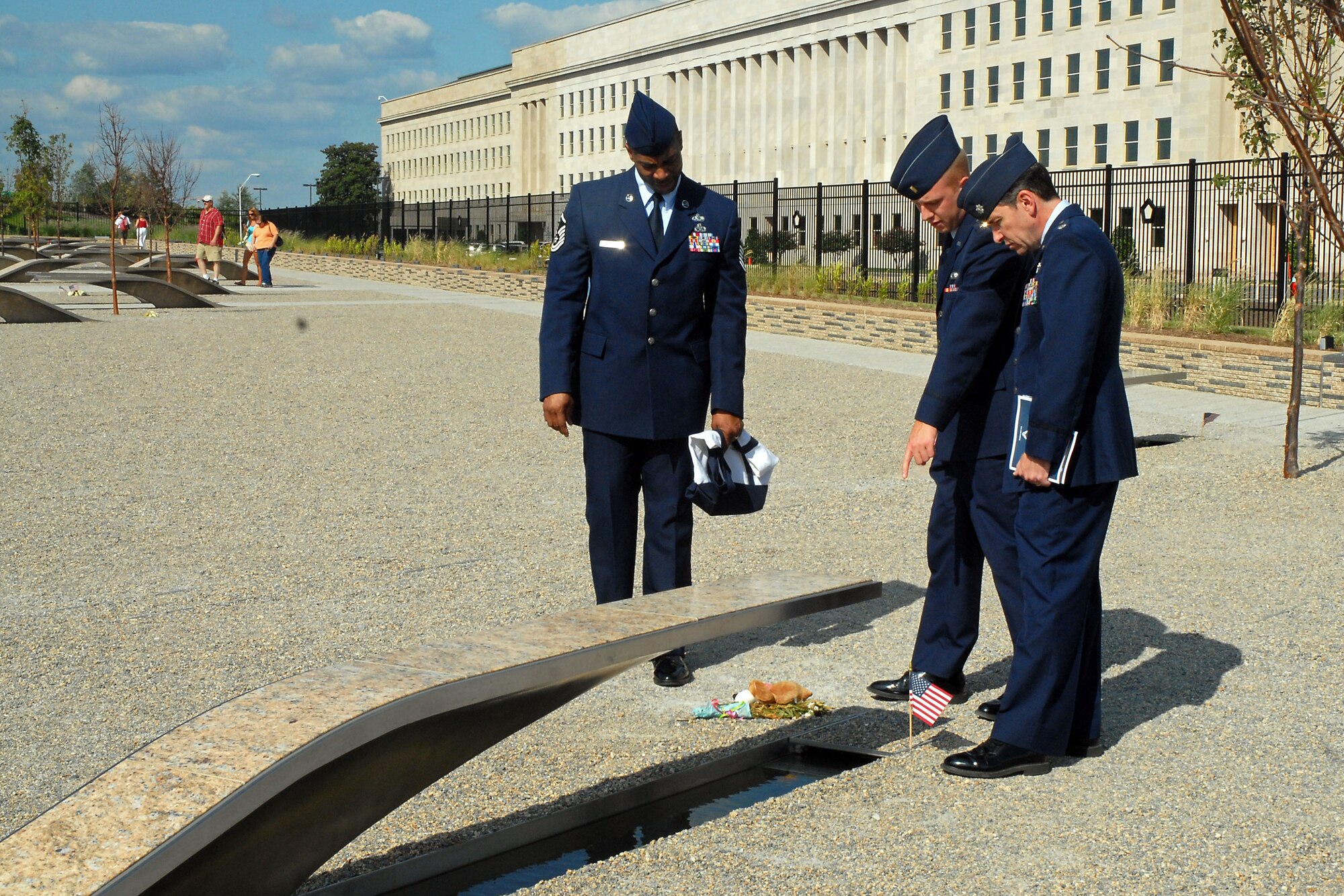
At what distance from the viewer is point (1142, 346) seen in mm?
16250

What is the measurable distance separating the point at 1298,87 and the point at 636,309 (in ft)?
21.7

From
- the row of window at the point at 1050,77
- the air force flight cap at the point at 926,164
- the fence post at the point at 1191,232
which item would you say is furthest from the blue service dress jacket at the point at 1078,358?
the row of window at the point at 1050,77

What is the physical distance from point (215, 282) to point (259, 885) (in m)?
30.0

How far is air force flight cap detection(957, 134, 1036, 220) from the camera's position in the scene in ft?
13.2

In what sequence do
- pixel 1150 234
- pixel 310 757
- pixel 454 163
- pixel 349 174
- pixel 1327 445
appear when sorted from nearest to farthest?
pixel 310 757
pixel 1327 445
pixel 1150 234
pixel 454 163
pixel 349 174

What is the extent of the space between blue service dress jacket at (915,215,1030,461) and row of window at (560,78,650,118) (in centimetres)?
10010

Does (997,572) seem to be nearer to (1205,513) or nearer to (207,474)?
(1205,513)

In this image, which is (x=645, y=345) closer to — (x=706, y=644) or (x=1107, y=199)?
(x=706, y=644)

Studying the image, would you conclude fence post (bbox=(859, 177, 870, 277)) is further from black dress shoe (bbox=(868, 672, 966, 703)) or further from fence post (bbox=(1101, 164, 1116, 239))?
black dress shoe (bbox=(868, 672, 966, 703))

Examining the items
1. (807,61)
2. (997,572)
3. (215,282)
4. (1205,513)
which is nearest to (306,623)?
(997,572)

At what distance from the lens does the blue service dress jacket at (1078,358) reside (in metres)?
4.00

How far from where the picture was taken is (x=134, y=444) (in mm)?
10828

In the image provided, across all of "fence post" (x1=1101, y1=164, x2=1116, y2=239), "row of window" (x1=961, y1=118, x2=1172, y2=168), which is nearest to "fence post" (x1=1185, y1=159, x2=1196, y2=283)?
"fence post" (x1=1101, y1=164, x2=1116, y2=239)

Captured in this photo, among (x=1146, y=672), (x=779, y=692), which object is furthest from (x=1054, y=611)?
(x=1146, y=672)
